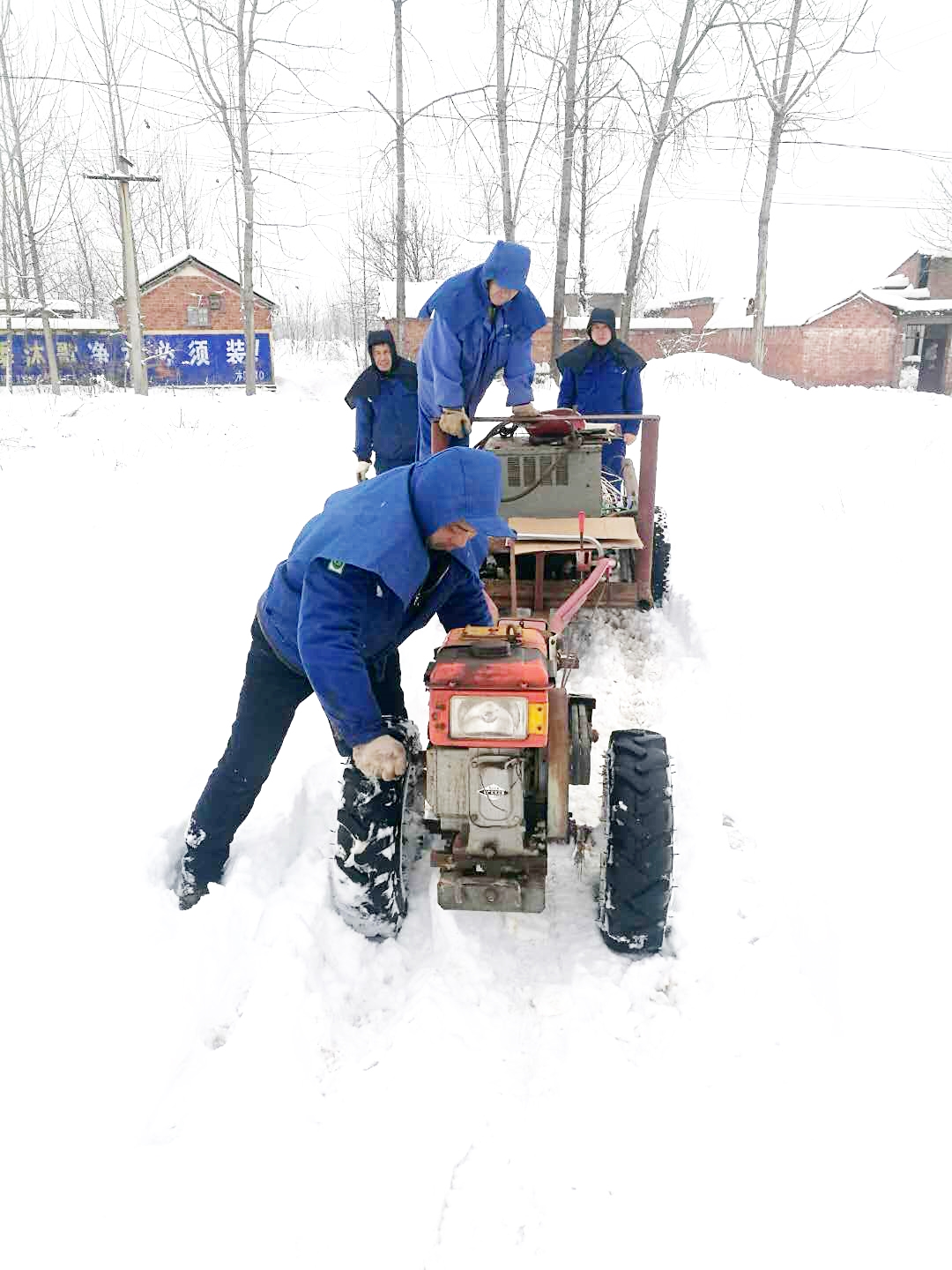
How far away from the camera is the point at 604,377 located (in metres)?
6.21

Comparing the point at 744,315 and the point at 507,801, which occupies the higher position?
the point at 744,315

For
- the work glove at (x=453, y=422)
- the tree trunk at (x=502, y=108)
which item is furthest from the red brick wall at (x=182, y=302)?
the work glove at (x=453, y=422)

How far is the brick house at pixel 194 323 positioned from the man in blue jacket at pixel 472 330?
27944mm

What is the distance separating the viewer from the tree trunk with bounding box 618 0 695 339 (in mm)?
15891

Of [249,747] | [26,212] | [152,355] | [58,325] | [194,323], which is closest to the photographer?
[249,747]

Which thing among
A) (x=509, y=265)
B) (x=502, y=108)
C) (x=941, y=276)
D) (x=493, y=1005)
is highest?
(x=502, y=108)

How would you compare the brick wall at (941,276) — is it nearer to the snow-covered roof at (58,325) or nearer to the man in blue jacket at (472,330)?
the snow-covered roof at (58,325)

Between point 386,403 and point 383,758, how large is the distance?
465cm

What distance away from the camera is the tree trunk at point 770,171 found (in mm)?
17094

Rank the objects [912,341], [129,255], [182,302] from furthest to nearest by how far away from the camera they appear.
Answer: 1. [912,341]
2. [182,302]
3. [129,255]

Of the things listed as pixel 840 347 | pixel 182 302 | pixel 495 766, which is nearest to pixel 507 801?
pixel 495 766

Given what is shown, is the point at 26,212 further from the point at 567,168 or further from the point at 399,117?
the point at 567,168

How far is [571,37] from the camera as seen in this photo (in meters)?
14.9

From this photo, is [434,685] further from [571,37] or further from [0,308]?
[0,308]
